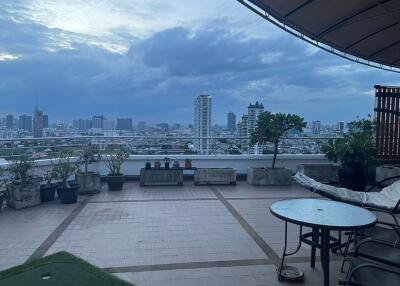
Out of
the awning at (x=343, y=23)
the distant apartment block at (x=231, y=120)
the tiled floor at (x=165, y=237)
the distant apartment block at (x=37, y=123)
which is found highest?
the awning at (x=343, y=23)

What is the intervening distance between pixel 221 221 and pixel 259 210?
0.94 meters

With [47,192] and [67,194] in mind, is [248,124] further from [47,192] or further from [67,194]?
[47,192]

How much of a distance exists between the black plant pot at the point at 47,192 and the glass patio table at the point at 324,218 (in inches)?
183

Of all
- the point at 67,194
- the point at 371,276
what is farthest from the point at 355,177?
the point at 67,194

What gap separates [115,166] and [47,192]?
165cm

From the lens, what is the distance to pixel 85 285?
278cm

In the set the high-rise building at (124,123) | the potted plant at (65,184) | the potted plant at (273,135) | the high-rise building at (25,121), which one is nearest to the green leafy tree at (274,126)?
the potted plant at (273,135)

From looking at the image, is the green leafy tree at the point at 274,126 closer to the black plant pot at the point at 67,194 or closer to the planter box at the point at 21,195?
the black plant pot at the point at 67,194

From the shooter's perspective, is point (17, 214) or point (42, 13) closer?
point (17, 214)

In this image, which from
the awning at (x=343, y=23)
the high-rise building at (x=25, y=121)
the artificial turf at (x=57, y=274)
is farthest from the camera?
the high-rise building at (x=25, y=121)

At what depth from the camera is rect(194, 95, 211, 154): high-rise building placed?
8.73 meters

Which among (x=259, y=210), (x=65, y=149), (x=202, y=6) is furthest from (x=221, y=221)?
(x=202, y=6)

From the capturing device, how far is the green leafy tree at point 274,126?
7434mm

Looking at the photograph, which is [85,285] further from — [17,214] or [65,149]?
[65,149]
